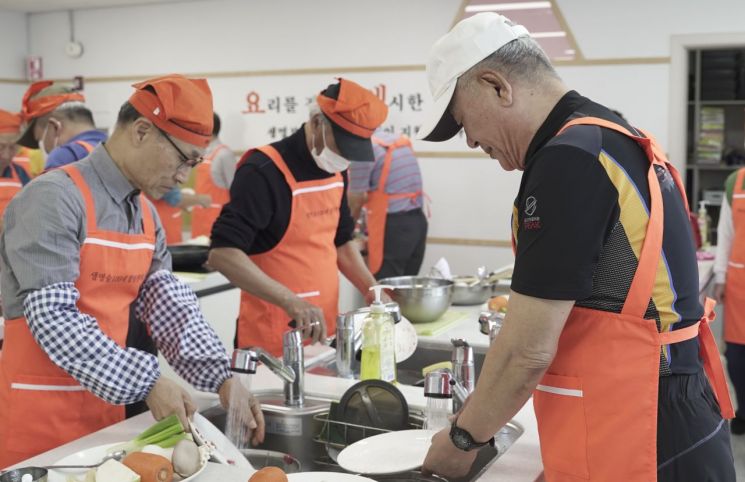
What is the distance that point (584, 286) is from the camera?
4.14 ft

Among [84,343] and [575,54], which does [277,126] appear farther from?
[84,343]

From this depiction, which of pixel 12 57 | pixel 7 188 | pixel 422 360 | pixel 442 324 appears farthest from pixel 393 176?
pixel 12 57

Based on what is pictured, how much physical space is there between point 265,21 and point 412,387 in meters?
5.54

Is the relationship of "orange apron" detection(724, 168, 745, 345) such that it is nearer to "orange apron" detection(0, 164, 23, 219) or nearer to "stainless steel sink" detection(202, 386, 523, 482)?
"stainless steel sink" detection(202, 386, 523, 482)

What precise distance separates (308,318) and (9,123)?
2.15 m

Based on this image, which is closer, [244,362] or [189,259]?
[244,362]

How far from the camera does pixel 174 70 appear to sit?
762 centimetres

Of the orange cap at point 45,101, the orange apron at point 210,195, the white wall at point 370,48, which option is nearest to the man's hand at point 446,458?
Answer: the orange cap at point 45,101

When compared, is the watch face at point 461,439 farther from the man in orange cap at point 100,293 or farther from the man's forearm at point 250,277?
the man's forearm at point 250,277

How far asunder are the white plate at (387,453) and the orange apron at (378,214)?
3871mm

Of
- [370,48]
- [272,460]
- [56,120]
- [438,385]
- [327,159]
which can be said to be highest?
[370,48]

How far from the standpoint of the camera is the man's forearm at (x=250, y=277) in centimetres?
265

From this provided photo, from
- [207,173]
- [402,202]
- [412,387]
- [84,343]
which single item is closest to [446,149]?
[402,202]

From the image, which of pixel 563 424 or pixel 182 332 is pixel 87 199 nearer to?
pixel 182 332
